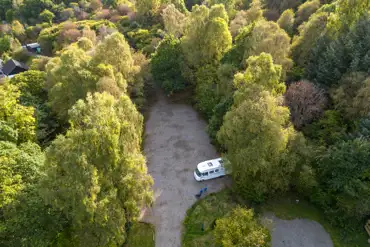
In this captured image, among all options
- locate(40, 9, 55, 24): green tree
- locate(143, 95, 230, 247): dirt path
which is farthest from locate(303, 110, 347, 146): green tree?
locate(40, 9, 55, 24): green tree

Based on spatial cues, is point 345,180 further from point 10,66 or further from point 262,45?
point 10,66

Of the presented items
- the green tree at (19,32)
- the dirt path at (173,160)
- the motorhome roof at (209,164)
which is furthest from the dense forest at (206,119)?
the green tree at (19,32)

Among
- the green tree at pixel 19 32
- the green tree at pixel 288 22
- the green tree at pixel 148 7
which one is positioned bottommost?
the green tree at pixel 19 32

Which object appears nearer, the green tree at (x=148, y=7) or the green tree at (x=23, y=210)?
the green tree at (x=23, y=210)

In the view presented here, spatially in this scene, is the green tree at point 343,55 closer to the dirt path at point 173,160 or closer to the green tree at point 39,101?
the dirt path at point 173,160

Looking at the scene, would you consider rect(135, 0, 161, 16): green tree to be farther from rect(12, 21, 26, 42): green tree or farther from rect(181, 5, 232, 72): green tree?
rect(12, 21, 26, 42): green tree

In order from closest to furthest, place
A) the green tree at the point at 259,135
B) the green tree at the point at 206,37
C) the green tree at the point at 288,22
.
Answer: the green tree at the point at 259,135, the green tree at the point at 206,37, the green tree at the point at 288,22

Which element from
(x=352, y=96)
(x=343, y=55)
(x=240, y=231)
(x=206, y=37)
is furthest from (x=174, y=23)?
(x=240, y=231)
